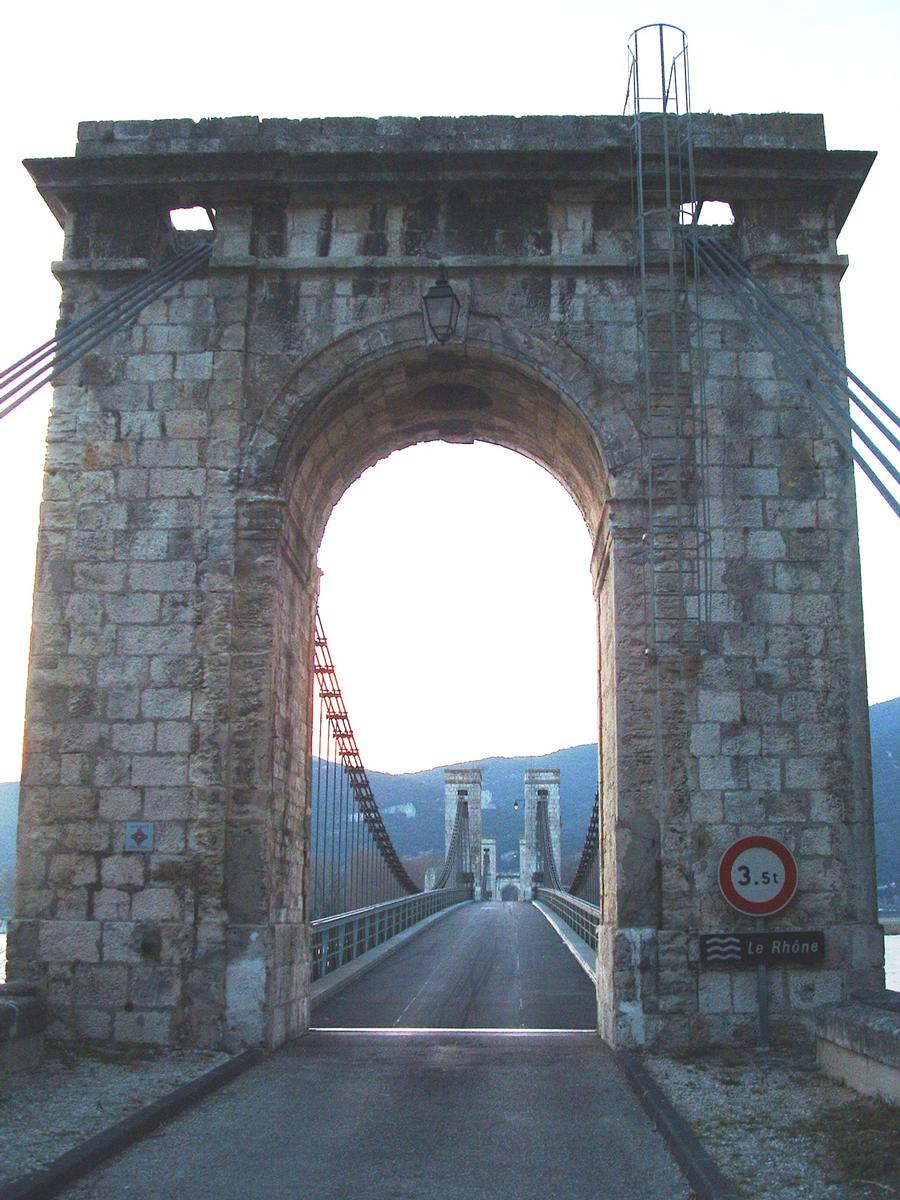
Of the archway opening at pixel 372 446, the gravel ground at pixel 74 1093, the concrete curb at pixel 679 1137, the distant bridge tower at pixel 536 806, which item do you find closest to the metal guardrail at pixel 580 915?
the archway opening at pixel 372 446

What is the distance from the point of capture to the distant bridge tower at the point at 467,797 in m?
50.4

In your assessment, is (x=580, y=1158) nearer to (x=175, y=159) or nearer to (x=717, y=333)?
(x=717, y=333)

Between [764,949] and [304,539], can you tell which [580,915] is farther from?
[764,949]

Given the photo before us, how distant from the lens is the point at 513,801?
115812 mm

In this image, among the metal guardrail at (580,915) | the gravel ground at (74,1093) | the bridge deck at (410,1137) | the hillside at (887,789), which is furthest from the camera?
the hillside at (887,789)

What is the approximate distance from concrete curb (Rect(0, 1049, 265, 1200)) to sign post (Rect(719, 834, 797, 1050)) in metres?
3.17

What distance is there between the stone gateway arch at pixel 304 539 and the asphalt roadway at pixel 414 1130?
652 mm

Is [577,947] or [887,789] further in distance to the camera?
[887,789]

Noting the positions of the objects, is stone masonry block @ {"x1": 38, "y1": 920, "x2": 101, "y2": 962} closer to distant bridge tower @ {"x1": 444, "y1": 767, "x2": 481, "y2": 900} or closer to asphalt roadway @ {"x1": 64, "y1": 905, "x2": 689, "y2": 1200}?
asphalt roadway @ {"x1": 64, "y1": 905, "x2": 689, "y2": 1200}

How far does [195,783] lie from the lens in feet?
26.8

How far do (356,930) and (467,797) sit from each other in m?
35.7

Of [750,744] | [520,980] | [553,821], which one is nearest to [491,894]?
[553,821]

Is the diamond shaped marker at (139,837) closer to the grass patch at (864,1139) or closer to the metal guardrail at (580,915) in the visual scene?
the grass patch at (864,1139)

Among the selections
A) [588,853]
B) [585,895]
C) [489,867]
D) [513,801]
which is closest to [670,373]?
[588,853]
